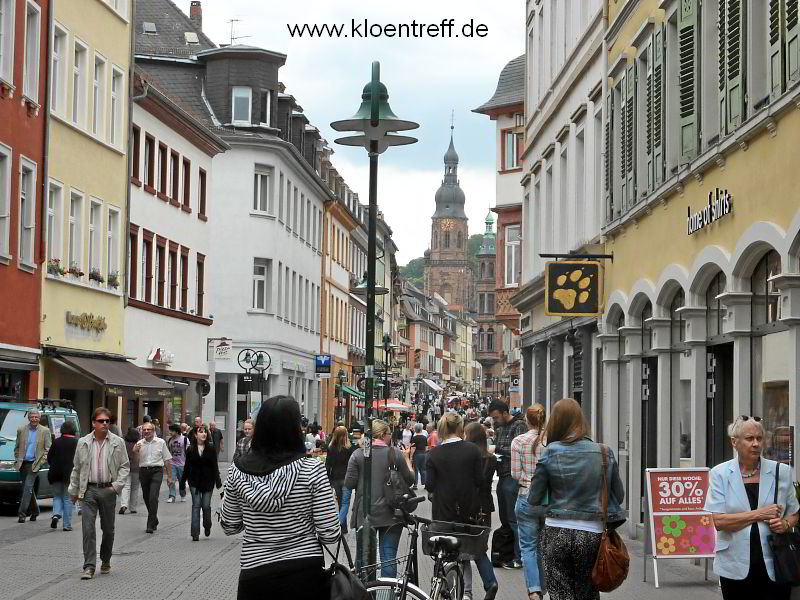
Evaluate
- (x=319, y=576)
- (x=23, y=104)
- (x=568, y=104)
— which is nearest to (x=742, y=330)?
(x=319, y=576)

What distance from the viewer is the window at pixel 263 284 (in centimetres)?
5556

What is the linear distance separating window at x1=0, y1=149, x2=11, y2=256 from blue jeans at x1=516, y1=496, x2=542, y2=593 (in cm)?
1796

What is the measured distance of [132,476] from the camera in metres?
28.2

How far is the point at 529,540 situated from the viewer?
13398 millimetres

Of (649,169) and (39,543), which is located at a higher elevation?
(649,169)

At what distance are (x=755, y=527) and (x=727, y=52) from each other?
784 cm

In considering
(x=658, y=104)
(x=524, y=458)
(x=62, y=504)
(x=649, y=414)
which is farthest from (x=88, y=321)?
(x=524, y=458)

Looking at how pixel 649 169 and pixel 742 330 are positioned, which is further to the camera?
pixel 649 169

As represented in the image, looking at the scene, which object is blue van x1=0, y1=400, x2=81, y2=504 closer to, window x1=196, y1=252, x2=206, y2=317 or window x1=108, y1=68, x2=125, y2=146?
window x1=108, y1=68, x2=125, y2=146

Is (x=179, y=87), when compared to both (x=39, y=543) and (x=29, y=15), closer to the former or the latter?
(x=29, y=15)

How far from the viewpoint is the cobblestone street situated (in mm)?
14547

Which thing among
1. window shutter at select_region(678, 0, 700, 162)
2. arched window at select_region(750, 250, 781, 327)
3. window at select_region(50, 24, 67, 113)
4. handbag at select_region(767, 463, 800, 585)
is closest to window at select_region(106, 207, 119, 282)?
window at select_region(50, 24, 67, 113)

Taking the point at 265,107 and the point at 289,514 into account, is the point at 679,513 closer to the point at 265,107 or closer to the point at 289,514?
the point at 289,514

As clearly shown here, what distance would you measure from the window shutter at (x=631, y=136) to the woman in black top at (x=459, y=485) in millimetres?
9459
